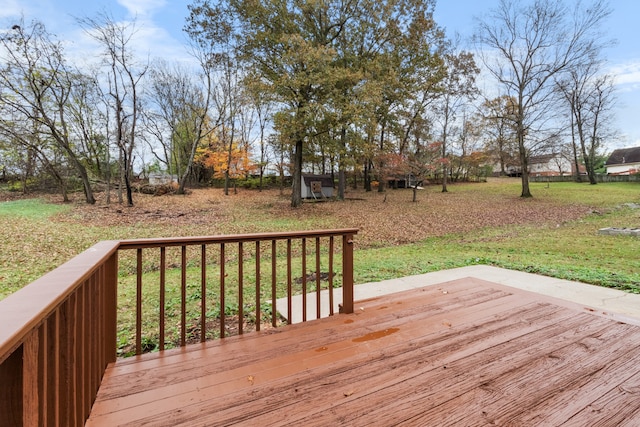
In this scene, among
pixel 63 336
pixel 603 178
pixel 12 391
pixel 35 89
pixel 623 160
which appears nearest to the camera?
pixel 12 391

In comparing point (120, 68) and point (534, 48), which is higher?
point (534, 48)

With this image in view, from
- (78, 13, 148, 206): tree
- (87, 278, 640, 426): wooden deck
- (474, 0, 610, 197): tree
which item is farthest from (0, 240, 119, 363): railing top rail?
(474, 0, 610, 197): tree

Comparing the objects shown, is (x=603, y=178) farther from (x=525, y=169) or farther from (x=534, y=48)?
(x=534, y=48)

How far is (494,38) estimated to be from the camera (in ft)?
48.2

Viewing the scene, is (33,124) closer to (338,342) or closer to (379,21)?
(379,21)

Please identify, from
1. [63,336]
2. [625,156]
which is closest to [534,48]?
[63,336]

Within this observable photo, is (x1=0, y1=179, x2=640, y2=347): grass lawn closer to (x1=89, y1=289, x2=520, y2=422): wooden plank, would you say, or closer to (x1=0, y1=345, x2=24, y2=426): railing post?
(x1=89, y1=289, x2=520, y2=422): wooden plank

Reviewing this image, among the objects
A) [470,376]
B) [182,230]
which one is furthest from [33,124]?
[470,376]

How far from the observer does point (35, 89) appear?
1084 centimetres

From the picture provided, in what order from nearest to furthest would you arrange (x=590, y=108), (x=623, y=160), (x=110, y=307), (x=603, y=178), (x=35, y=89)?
(x=110, y=307)
(x=35, y=89)
(x=590, y=108)
(x=603, y=178)
(x=623, y=160)

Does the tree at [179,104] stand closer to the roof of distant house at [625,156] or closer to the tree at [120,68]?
the tree at [120,68]

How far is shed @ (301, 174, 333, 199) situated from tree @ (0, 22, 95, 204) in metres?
9.90

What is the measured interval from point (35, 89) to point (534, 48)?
20874 mm

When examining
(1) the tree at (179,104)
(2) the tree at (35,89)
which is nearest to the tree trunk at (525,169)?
(1) the tree at (179,104)
